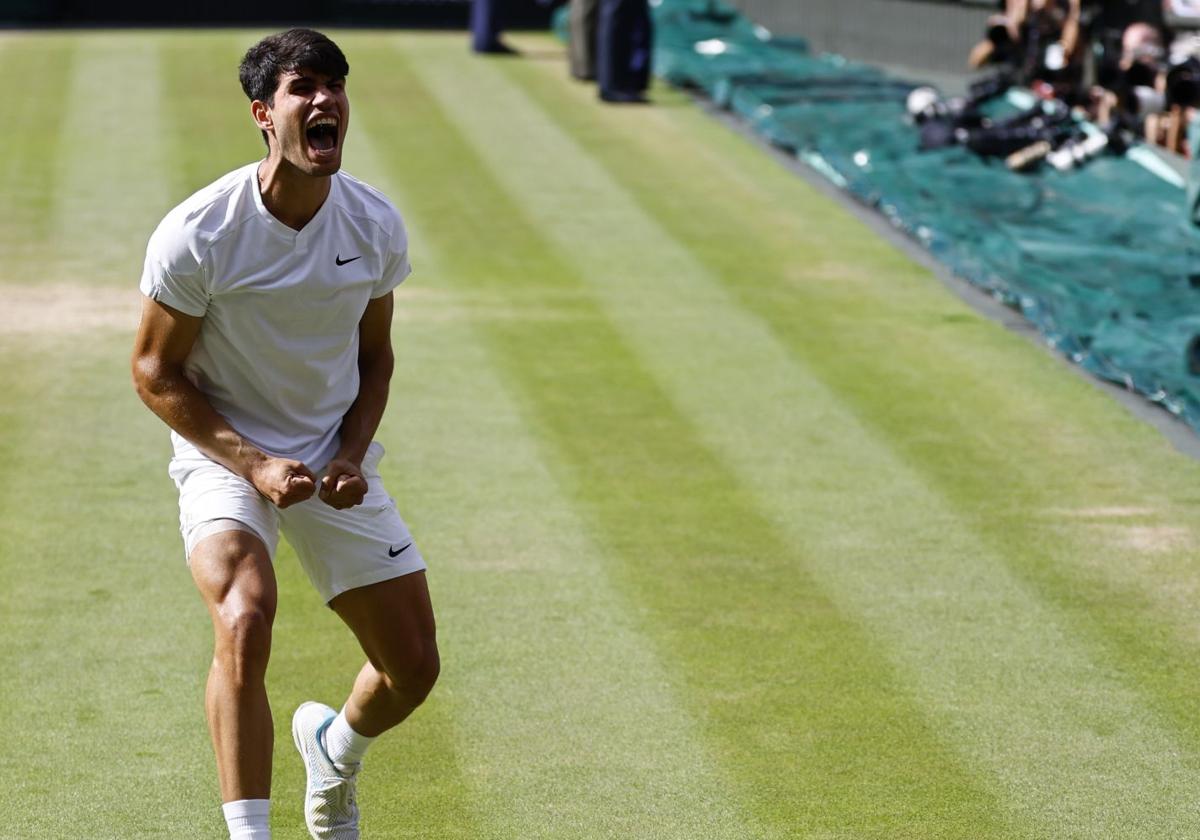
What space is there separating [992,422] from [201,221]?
209 inches

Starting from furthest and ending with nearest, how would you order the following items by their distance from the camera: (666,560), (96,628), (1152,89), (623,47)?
(623,47) → (1152,89) → (666,560) → (96,628)

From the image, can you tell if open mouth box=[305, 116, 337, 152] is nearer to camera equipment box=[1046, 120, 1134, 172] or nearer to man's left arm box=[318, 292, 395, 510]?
man's left arm box=[318, 292, 395, 510]

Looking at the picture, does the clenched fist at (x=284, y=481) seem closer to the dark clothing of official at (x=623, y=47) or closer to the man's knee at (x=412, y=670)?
the man's knee at (x=412, y=670)

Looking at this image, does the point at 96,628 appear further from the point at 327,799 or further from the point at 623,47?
the point at 623,47

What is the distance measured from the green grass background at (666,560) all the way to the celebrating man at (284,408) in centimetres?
69

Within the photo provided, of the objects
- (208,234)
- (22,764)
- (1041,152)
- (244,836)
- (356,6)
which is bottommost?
(356,6)

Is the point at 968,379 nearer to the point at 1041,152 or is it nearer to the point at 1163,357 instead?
the point at 1163,357

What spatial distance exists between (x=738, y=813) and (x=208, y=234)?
2.14 meters

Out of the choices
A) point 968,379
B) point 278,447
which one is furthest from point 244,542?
Answer: point 968,379

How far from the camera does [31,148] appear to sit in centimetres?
1487

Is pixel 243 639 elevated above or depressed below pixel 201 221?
below

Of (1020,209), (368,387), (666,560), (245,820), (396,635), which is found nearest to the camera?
(245,820)

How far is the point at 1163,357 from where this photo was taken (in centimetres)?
954

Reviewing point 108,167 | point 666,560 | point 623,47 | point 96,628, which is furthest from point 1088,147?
point 96,628
